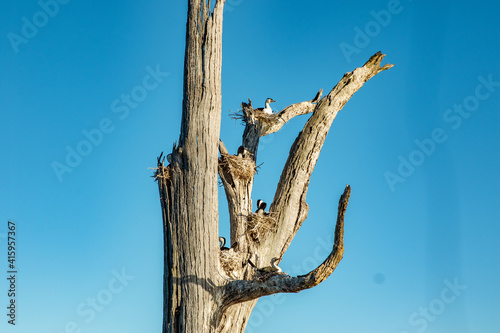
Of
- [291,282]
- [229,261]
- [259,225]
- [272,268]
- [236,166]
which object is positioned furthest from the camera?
[236,166]

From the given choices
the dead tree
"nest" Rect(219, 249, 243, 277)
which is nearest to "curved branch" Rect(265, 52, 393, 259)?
the dead tree

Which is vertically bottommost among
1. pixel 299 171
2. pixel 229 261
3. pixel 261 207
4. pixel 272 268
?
pixel 272 268

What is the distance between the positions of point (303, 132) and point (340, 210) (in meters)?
2.05

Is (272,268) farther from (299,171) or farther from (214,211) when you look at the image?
(299,171)

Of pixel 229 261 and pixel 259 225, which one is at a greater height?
pixel 259 225

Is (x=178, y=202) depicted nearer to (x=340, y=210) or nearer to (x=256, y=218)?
(x=256, y=218)

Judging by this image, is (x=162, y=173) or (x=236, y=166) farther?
(x=236, y=166)

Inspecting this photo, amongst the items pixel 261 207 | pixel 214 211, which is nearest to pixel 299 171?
pixel 261 207

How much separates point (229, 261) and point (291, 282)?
970 millimetres

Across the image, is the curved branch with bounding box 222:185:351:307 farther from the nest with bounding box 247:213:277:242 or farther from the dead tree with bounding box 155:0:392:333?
the nest with bounding box 247:213:277:242

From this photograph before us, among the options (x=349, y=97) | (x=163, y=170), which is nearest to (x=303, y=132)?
(x=349, y=97)

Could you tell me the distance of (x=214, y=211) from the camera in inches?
212

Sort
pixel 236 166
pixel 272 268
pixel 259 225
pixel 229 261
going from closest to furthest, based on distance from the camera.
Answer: pixel 272 268
pixel 229 261
pixel 259 225
pixel 236 166

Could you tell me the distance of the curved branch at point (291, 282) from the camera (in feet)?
14.6
